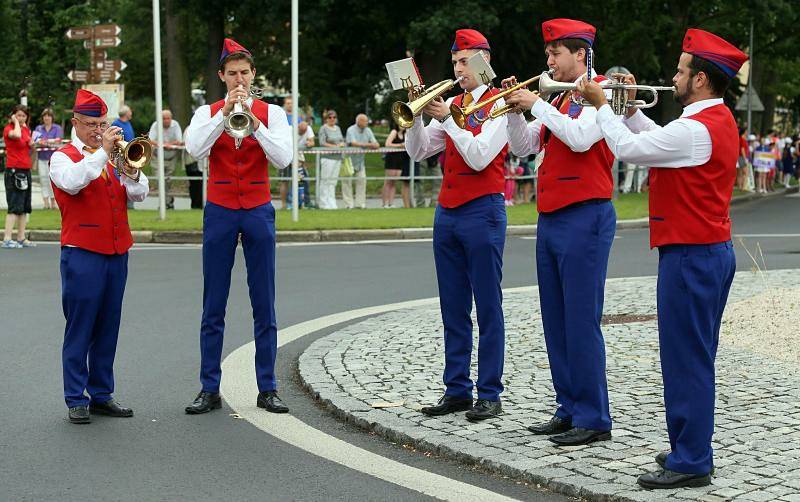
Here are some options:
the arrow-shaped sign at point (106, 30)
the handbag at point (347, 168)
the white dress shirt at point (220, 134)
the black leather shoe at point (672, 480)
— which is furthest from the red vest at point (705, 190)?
the arrow-shaped sign at point (106, 30)

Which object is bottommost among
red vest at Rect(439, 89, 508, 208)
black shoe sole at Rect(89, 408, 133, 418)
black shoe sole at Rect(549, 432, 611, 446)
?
black shoe sole at Rect(89, 408, 133, 418)

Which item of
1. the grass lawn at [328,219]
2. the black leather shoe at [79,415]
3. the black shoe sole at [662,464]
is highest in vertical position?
the grass lawn at [328,219]

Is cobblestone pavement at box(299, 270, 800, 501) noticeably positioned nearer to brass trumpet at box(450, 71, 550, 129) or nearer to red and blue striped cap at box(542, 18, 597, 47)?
brass trumpet at box(450, 71, 550, 129)

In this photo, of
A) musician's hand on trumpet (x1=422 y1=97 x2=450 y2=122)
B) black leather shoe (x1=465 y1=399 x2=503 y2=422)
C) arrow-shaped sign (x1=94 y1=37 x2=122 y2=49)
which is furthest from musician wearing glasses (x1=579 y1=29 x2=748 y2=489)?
arrow-shaped sign (x1=94 y1=37 x2=122 y2=49)

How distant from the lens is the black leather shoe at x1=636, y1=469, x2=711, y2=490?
5438mm

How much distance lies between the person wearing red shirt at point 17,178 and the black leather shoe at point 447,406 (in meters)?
11.5

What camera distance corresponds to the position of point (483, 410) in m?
6.88

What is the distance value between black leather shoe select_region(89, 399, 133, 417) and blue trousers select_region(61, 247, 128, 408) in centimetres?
3

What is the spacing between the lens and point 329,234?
61.7 ft

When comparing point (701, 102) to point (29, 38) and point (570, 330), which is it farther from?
point (29, 38)

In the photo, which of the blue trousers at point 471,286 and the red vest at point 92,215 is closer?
the blue trousers at point 471,286

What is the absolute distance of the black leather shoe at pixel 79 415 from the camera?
709cm

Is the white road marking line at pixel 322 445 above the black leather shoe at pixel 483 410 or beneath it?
beneath

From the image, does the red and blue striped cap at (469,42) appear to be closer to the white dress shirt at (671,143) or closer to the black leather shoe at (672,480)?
the white dress shirt at (671,143)
